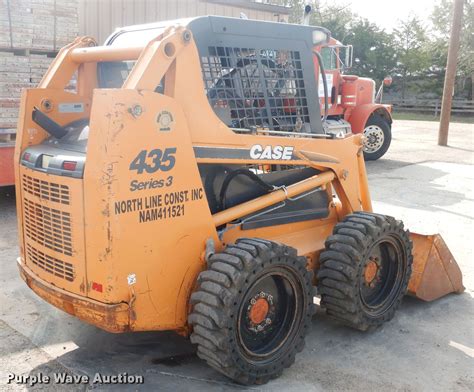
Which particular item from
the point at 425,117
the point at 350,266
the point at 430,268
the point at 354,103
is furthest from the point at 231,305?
the point at 425,117

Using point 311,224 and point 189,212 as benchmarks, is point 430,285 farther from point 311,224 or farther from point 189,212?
point 189,212

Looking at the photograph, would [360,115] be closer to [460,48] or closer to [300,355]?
[300,355]

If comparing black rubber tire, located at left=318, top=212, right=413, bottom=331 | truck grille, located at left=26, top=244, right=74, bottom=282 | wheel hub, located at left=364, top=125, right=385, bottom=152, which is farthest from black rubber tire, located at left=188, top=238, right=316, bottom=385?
wheel hub, located at left=364, top=125, right=385, bottom=152

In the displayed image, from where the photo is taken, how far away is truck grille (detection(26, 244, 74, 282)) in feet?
11.8

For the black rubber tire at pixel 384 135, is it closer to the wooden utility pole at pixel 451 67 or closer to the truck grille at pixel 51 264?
the wooden utility pole at pixel 451 67

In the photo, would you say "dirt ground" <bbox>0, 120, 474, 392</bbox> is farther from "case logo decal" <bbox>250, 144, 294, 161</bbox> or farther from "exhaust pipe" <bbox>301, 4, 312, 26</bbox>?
"exhaust pipe" <bbox>301, 4, 312, 26</bbox>

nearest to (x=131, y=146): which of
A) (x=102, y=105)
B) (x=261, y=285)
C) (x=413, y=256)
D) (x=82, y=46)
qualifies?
(x=102, y=105)

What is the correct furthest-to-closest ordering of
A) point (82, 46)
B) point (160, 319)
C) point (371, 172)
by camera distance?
point (371, 172), point (82, 46), point (160, 319)

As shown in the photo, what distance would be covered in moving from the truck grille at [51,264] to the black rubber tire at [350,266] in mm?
1874

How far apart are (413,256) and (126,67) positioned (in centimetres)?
296

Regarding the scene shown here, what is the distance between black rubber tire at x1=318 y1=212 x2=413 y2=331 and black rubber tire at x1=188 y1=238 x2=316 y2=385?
0.63 metres

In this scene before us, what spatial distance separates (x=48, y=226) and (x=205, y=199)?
3.38 ft

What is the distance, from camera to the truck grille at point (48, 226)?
3.53m

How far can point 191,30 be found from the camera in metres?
3.84
